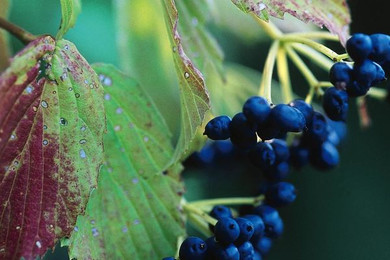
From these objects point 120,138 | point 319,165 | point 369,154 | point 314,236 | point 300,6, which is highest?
point 300,6

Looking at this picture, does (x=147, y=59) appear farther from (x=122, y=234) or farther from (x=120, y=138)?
(x=122, y=234)

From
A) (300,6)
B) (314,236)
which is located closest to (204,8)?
(300,6)

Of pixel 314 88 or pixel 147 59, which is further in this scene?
pixel 147 59

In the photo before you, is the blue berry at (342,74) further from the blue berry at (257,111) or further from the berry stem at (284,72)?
the berry stem at (284,72)

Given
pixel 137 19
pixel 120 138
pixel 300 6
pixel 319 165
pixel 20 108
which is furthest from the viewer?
pixel 137 19

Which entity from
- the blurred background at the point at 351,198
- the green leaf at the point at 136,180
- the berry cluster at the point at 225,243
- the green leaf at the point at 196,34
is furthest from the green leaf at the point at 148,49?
the blurred background at the point at 351,198

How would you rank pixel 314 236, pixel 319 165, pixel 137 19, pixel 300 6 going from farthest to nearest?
pixel 314 236
pixel 137 19
pixel 319 165
pixel 300 6

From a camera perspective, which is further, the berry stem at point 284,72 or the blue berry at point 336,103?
the berry stem at point 284,72
